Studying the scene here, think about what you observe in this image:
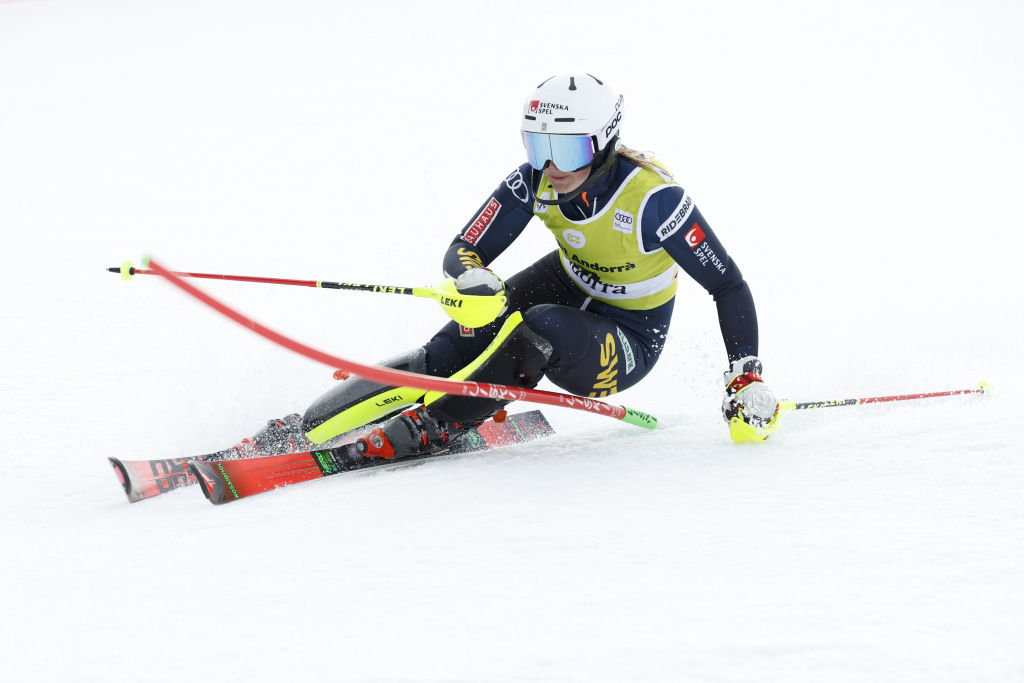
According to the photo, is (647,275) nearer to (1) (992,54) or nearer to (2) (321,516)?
(2) (321,516)

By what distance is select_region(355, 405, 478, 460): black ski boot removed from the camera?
2.89 meters

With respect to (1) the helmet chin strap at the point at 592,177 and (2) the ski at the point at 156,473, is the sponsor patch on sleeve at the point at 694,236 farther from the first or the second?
(2) the ski at the point at 156,473

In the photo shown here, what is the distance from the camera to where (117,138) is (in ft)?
30.2

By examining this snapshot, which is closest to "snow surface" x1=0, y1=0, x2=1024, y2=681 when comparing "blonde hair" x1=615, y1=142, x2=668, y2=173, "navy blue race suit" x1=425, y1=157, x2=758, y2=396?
"navy blue race suit" x1=425, y1=157, x2=758, y2=396

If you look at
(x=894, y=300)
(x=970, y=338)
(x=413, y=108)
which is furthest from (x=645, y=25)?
(x=970, y=338)

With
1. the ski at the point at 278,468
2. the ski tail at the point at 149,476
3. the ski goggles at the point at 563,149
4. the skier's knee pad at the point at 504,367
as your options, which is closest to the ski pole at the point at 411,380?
the skier's knee pad at the point at 504,367

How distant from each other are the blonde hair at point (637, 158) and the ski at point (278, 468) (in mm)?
1151

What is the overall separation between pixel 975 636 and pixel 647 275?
1612 millimetres

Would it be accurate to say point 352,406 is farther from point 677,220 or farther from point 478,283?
point 677,220

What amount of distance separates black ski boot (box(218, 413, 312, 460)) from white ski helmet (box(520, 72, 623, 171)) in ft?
4.08

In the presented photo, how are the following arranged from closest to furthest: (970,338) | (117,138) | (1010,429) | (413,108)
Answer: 1. (1010,429)
2. (970,338)
3. (117,138)
4. (413,108)

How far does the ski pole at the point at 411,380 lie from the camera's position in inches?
76.1

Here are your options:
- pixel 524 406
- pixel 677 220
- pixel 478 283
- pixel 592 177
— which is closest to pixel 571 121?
pixel 592 177

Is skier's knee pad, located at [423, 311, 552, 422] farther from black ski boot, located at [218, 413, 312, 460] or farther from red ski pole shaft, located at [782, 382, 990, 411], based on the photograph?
red ski pole shaft, located at [782, 382, 990, 411]
